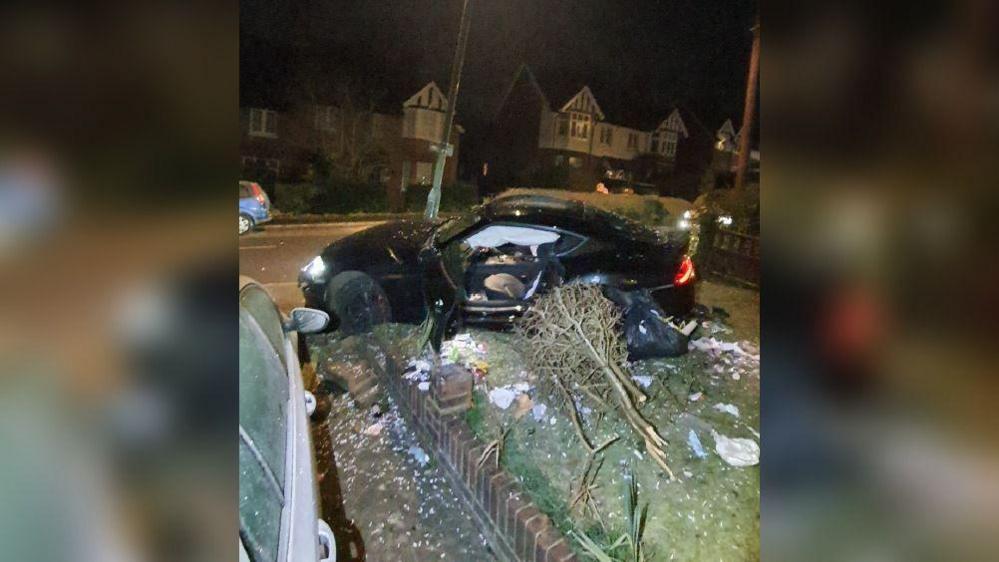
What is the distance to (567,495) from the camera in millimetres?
2770

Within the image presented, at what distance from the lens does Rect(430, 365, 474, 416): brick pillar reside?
3.05m

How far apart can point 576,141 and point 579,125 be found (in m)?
0.95

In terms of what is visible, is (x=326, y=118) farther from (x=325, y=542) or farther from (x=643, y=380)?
(x=325, y=542)

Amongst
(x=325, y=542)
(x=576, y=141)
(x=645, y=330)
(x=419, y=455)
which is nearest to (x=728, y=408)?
(x=645, y=330)

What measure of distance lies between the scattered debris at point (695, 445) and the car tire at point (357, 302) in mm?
2469

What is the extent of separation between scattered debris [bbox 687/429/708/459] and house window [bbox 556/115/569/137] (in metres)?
22.9

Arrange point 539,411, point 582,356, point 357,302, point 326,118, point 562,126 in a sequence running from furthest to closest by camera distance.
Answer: point 562,126 → point 326,118 → point 357,302 → point 539,411 → point 582,356

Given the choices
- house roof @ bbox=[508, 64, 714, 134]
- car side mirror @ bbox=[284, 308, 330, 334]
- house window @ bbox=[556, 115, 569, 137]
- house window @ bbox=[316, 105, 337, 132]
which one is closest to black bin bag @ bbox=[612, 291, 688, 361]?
car side mirror @ bbox=[284, 308, 330, 334]

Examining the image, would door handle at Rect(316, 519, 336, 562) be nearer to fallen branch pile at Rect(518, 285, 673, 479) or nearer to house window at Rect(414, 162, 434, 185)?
fallen branch pile at Rect(518, 285, 673, 479)

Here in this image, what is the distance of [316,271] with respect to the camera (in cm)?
451
